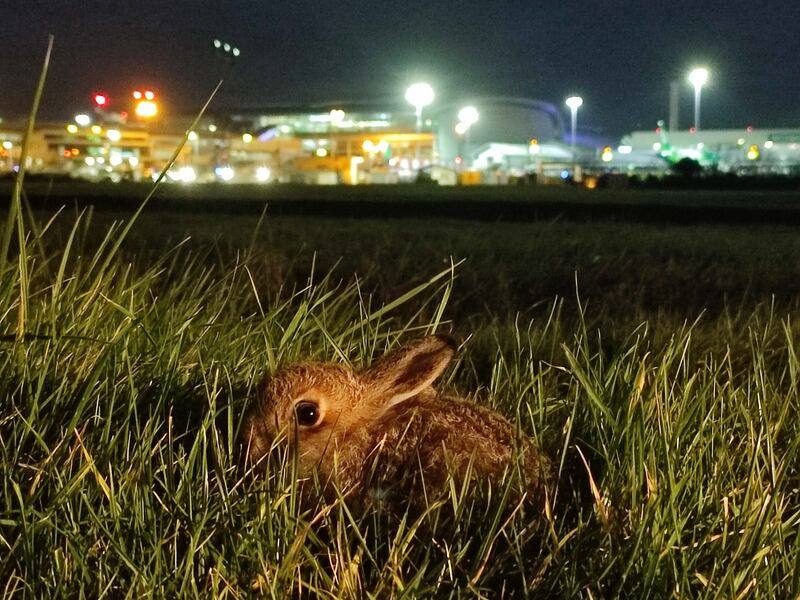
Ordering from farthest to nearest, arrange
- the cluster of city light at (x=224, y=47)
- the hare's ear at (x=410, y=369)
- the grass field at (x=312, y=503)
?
1. the cluster of city light at (x=224, y=47)
2. the hare's ear at (x=410, y=369)
3. the grass field at (x=312, y=503)

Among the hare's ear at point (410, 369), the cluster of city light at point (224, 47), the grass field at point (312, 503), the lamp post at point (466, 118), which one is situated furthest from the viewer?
the lamp post at point (466, 118)

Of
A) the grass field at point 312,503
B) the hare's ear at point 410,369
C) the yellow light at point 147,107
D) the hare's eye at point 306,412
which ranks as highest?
the yellow light at point 147,107

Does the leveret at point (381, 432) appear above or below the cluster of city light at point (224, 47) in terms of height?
below

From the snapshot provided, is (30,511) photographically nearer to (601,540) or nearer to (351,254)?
(601,540)

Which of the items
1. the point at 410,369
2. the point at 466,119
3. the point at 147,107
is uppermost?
the point at 466,119

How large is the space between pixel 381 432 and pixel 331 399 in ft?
0.51

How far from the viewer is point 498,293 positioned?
18.4 feet

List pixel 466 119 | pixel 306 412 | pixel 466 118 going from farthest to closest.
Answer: pixel 466 118
pixel 466 119
pixel 306 412

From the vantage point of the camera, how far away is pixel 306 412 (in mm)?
1916

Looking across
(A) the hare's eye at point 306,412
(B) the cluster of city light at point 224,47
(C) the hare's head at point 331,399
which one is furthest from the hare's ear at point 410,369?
(B) the cluster of city light at point 224,47

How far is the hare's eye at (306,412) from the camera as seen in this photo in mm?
1909

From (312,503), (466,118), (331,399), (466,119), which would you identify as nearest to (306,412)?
(331,399)

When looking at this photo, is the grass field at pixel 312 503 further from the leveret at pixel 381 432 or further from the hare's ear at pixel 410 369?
the hare's ear at pixel 410 369

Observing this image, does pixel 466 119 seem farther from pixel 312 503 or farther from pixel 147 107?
pixel 312 503
